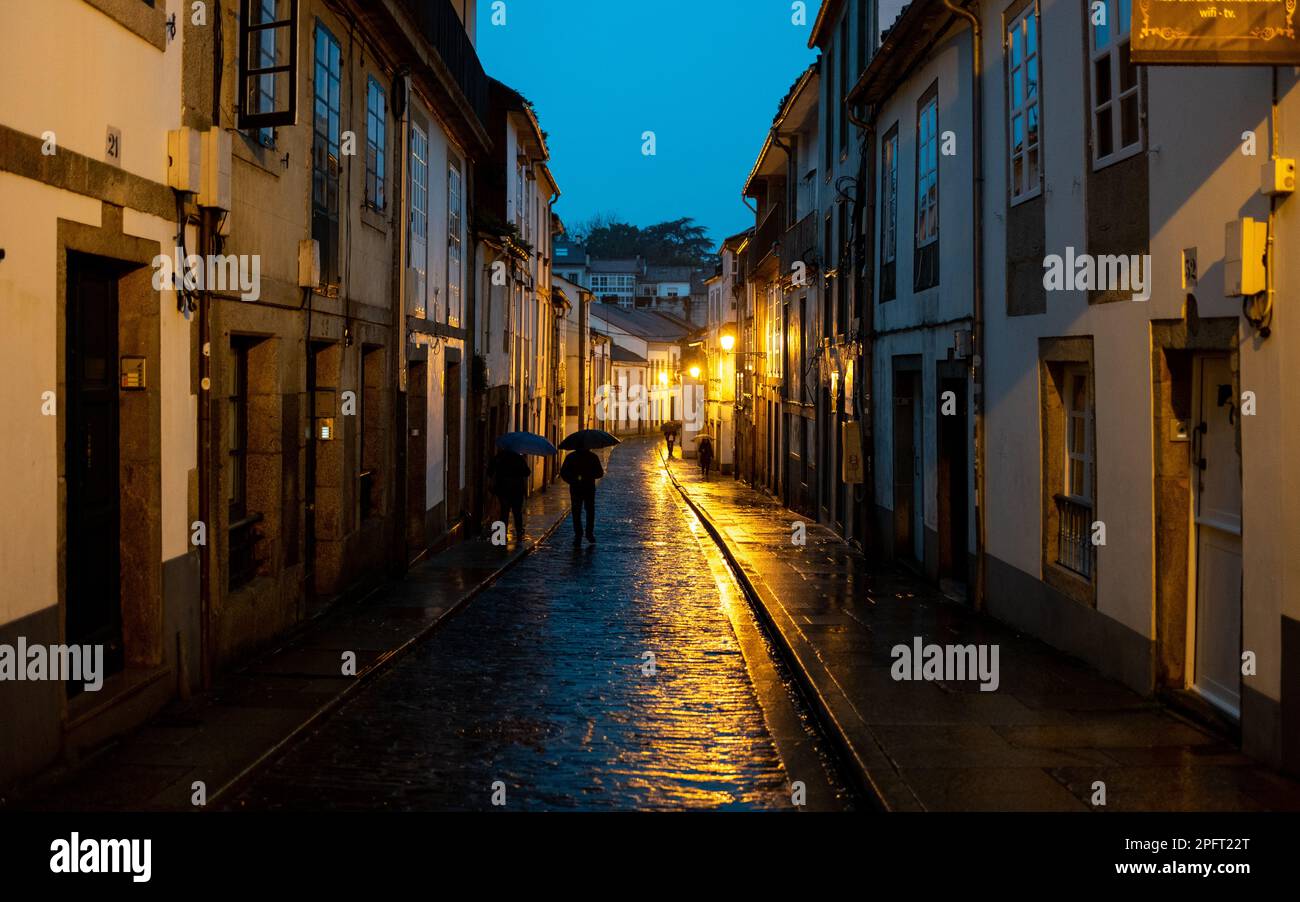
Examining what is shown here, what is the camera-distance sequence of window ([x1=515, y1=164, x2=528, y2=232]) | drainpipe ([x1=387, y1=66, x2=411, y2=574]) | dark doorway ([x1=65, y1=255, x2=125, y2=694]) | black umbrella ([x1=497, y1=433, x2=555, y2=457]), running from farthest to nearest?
1. window ([x1=515, y1=164, x2=528, y2=232])
2. black umbrella ([x1=497, y1=433, x2=555, y2=457])
3. drainpipe ([x1=387, y1=66, x2=411, y2=574])
4. dark doorway ([x1=65, y1=255, x2=125, y2=694])

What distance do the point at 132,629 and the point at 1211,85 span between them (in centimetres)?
765

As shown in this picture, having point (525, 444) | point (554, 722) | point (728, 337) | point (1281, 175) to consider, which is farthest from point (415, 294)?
point (728, 337)

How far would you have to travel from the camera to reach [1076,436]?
1095 centimetres

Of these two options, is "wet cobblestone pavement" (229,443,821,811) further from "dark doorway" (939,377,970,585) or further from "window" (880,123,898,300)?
"window" (880,123,898,300)

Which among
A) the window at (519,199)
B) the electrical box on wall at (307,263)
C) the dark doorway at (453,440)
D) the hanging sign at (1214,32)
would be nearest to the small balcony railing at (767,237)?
the window at (519,199)

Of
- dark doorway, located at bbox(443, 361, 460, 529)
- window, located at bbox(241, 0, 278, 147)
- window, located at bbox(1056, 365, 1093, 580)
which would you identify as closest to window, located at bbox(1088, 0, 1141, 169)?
window, located at bbox(1056, 365, 1093, 580)

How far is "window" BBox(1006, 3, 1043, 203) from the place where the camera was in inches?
442

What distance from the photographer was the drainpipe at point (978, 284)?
1288 cm

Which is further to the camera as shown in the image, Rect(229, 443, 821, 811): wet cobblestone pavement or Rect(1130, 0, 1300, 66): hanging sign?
Rect(229, 443, 821, 811): wet cobblestone pavement

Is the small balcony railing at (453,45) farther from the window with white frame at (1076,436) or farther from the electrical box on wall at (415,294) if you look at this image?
the window with white frame at (1076,436)

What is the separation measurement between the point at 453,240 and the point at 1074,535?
43.3 ft

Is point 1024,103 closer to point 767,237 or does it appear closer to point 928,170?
point 928,170

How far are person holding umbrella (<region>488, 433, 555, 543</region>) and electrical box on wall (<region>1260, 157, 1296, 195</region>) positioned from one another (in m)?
14.7

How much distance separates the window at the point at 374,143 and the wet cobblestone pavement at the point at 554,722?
4988 mm
